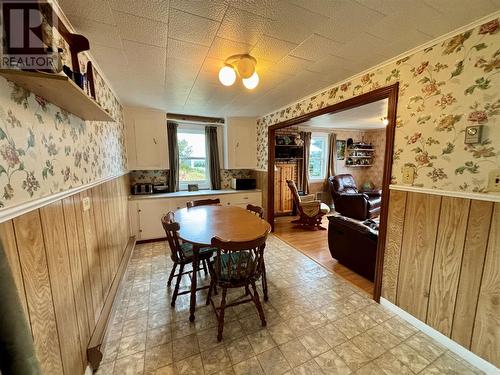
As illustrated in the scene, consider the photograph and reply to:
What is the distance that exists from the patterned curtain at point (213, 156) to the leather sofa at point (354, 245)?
2.51 m

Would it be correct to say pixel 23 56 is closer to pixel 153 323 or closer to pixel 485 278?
pixel 153 323

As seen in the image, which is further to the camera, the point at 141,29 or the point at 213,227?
the point at 213,227

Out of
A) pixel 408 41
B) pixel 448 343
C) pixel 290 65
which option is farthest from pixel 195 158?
pixel 448 343

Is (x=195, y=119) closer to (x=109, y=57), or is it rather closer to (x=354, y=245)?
(x=109, y=57)

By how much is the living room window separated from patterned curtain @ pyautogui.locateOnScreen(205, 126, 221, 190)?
2712 mm

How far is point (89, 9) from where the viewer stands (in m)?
1.21

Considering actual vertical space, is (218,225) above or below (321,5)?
below

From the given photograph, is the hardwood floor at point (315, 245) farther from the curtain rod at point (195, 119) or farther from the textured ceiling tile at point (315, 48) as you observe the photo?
the curtain rod at point (195, 119)

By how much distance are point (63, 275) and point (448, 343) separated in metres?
2.64

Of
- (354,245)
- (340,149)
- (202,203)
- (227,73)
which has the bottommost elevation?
(354,245)

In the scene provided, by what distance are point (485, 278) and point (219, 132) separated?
418 cm

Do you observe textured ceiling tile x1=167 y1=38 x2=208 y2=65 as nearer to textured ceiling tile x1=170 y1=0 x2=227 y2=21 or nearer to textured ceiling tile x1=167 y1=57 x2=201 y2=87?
textured ceiling tile x1=167 y1=57 x2=201 y2=87

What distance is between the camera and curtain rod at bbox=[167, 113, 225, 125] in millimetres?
3891

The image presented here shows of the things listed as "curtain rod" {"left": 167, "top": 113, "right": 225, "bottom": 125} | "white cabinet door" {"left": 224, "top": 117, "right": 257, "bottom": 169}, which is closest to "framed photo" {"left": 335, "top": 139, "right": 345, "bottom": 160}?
"white cabinet door" {"left": 224, "top": 117, "right": 257, "bottom": 169}
